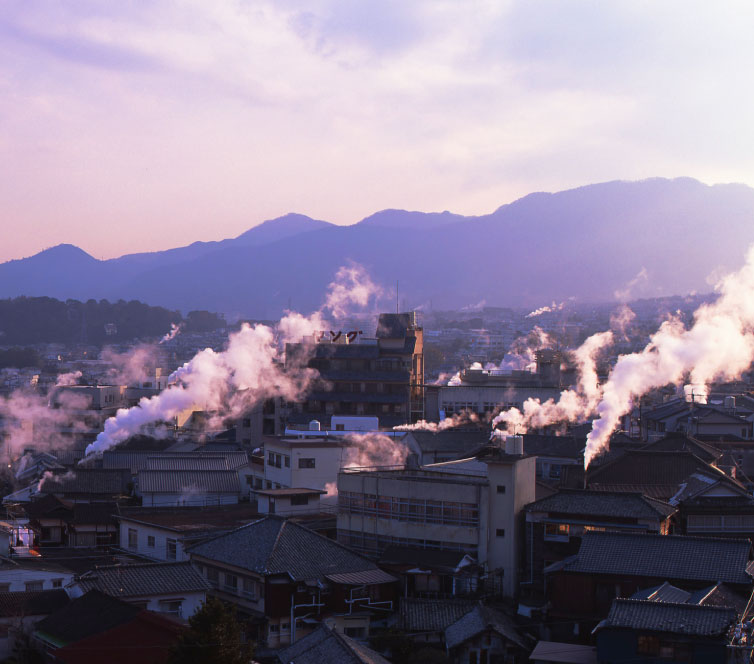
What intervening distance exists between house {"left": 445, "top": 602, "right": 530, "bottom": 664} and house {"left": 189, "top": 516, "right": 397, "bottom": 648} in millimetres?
2635

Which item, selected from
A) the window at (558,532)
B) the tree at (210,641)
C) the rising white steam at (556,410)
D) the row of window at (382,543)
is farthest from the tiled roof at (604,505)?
the rising white steam at (556,410)

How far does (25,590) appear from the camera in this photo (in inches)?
958

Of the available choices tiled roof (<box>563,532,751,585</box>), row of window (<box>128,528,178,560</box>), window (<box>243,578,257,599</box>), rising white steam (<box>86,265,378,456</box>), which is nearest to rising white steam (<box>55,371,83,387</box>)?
rising white steam (<box>86,265,378,456</box>)

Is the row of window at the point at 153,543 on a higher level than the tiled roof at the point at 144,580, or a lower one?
lower

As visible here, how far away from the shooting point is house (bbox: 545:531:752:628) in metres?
22.4

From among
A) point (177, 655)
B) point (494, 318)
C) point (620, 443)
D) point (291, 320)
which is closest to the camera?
point (177, 655)

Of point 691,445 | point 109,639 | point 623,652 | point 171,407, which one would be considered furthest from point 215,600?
point 171,407

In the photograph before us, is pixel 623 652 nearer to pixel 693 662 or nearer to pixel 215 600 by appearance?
pixel 693 662

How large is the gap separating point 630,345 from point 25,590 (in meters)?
81.4

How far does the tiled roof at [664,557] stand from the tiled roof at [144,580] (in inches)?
352

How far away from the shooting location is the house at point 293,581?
23.6 metres

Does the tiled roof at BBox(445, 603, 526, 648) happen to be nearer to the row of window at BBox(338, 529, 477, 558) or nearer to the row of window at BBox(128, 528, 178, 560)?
the row of window at BBox(338, 529, 477, 558)

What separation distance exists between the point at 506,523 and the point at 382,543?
384 centimetres

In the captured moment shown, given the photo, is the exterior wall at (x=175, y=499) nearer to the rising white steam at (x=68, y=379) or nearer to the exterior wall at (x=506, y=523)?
the exterior wall at (x=506, y=523)
